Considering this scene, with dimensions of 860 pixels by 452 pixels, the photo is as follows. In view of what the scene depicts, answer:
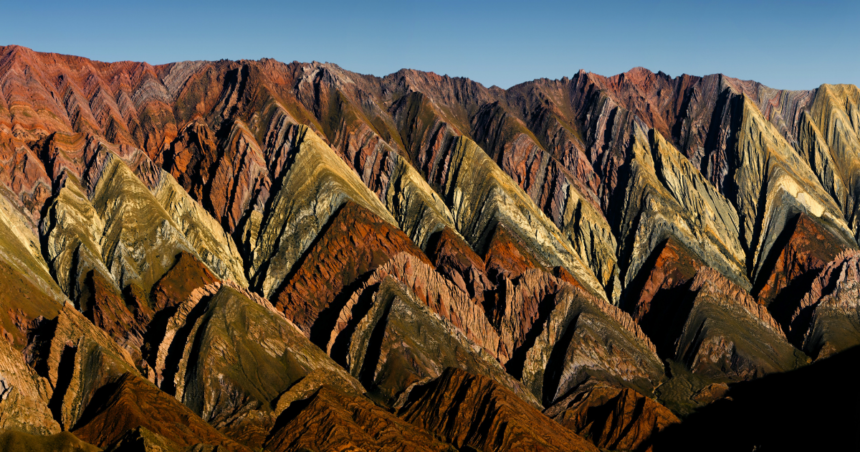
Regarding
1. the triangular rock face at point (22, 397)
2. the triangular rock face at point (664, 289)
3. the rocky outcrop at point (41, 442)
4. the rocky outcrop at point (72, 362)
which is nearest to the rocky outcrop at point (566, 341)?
the triangular rock face at point (664, 289)

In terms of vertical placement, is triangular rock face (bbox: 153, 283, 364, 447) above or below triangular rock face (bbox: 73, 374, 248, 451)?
above

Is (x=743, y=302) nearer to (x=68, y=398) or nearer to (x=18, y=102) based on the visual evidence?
(x=68, y=398)

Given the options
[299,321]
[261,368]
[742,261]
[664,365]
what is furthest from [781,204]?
[261,368]

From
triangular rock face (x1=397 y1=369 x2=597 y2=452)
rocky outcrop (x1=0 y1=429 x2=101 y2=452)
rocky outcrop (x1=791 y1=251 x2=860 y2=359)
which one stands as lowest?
rocky outcrop (x1=0 y1=429 x2=101 y2=452)

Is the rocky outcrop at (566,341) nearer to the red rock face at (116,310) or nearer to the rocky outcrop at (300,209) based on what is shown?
the rocky outcrop at (300,209)

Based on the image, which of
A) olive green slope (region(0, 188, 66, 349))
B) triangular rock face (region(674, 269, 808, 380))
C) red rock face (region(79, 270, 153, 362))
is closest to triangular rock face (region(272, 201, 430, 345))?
red rock face (region(79, 270, 153, 362))

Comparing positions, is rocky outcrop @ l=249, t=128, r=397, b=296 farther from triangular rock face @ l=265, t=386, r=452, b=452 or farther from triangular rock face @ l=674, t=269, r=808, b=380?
triangular rock face @ l=674, t=269, r=808, b=380
